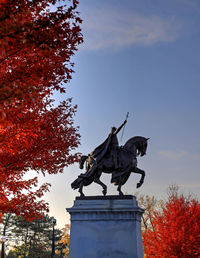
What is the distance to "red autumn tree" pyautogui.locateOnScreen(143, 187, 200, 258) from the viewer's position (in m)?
22.1

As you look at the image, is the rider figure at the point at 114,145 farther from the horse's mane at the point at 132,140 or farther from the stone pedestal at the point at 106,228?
the stone pedestal at the point at 106,228

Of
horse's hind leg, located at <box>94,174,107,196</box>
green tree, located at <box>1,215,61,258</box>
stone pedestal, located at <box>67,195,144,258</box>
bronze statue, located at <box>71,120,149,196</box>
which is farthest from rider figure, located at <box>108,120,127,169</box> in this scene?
green tree, located at <box>1,215,61,258</box>

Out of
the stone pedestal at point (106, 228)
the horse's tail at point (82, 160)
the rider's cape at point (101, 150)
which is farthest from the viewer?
the horse's tail at point (82, 160)

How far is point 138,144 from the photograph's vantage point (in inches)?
504

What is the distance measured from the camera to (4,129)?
33.3ft

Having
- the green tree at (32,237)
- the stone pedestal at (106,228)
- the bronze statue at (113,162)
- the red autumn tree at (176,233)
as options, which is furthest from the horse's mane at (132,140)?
the green tree at (32,237)

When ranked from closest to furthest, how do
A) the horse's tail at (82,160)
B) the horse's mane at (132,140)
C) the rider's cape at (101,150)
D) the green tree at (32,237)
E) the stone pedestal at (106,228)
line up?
the stone pedestal at (106,228)
the rider's cape at (101,150)
the horse's mane at (132,140)
the horse's tail at (82,160)
the green tree at (32,237)

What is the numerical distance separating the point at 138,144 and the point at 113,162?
1.52 metres

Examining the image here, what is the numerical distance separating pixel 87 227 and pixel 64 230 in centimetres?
4000

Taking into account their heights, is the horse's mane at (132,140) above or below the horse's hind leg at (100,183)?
above

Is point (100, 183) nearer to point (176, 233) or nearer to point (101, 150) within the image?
point (101, 150)

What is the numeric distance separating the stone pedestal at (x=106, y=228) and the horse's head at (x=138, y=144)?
2.28 meters

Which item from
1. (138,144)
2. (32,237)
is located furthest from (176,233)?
(32,237)

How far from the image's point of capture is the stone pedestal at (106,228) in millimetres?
10656
